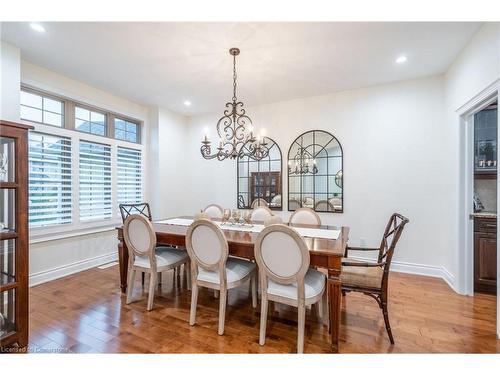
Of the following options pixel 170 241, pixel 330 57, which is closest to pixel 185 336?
pixel 170 241

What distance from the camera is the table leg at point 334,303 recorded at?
1812 millimetres

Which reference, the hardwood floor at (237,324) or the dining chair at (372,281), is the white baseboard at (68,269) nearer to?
the hardwood floor at (237,324)

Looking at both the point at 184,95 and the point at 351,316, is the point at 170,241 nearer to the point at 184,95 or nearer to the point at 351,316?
the point at 351,316

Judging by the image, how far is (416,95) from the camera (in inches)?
134

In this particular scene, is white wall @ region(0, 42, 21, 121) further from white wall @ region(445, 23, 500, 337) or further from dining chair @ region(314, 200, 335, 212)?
white wall @ region(445, 23, 500, 337)

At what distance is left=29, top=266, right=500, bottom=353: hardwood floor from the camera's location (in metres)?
1.91

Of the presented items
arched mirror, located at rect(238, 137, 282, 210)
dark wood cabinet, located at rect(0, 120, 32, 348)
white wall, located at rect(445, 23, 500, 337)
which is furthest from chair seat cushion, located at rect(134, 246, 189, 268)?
white wall, located at rect(445, 23, 500, 337)

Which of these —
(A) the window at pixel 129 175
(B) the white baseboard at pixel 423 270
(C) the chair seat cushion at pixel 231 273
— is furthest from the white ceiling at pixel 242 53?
(B) the white baseboard at pixel 423 270

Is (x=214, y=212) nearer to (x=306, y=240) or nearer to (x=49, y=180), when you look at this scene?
(x=306, y=240)

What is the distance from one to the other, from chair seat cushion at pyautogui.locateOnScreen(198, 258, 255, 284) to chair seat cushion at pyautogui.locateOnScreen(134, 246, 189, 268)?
528mm

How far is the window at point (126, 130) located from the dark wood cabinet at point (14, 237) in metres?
2.61

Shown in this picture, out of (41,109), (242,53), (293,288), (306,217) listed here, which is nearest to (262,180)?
(306,217)

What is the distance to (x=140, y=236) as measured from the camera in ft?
8.21

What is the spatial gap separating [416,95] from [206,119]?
3659 mm
